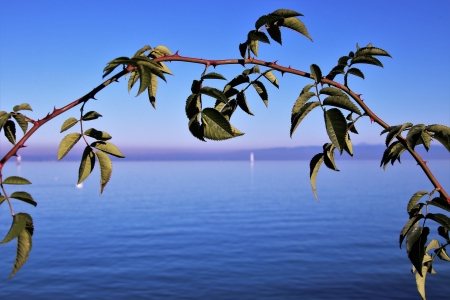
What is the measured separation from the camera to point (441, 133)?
1288 mm

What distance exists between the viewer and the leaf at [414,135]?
127 cm

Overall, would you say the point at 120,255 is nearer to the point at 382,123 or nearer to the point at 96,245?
the point at 96,245

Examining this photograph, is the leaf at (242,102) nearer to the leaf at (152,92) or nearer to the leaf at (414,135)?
the leaf at (152,92)

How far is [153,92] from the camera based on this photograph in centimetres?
137

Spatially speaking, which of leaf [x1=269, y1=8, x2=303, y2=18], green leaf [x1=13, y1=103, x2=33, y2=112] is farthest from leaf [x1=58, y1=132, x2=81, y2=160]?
leaf [x1=269, y1=8, x2=303, y2=18]

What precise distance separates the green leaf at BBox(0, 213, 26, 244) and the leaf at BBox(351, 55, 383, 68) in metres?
1.00

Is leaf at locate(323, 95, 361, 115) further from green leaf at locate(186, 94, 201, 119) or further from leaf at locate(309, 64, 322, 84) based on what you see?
green leaf at locate(186, 94, 201, 119)

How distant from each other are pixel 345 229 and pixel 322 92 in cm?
3237

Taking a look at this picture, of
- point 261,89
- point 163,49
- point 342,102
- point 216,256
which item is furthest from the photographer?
point 216,256

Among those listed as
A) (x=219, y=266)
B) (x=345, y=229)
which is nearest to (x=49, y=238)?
(x=219, y=266)

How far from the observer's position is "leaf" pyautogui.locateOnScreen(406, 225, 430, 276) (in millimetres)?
1251

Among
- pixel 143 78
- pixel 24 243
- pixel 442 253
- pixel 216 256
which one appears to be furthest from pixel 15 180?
pixel 216 256

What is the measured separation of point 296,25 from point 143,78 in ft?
1.65

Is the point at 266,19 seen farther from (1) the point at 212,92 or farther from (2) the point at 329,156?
(2) the point at 329,156
